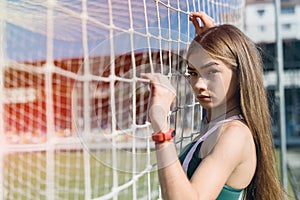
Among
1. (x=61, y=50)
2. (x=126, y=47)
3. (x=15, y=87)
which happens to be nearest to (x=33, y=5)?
(x=126, y=47)

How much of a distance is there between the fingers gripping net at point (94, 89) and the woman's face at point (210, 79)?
0.18 feet

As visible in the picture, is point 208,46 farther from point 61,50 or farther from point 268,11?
point 268,11

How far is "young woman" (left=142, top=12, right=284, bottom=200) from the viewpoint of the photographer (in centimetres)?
54

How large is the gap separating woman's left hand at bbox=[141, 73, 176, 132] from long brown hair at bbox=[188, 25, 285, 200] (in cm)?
11

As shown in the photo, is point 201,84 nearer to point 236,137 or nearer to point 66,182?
point 236,137

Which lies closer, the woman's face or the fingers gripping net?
the woman's face

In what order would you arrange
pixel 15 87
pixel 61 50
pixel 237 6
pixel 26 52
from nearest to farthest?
1. pixel 237 6
2. pixel 26 52
3. pixel 61 50
4. pixel 15 87

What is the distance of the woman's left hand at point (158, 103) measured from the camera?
0.53 meters

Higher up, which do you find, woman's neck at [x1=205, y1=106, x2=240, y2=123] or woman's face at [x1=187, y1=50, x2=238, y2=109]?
woman's face at [x1=187, y1=50, x2=238, y2=109]

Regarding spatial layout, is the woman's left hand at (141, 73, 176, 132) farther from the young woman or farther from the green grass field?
the green grass field

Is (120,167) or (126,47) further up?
(126,47)

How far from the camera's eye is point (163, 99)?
0.53 meters

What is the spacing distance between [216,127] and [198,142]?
2 centimetres

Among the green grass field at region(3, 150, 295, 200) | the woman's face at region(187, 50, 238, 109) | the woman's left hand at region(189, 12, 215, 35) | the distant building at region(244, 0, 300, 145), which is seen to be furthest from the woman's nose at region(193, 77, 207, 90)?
the distant building at region(244, 0, 300, 145)
